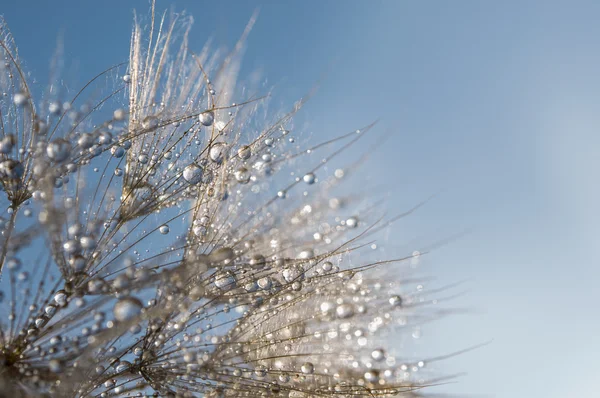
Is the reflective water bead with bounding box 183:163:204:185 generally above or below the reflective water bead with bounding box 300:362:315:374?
above

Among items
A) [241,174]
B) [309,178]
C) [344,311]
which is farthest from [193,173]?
[344,311]

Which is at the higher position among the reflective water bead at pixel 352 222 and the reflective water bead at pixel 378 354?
the reflective water bead at pixel 352 222

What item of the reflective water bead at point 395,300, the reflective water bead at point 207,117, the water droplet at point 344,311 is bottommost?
the water droplet at point 344,311

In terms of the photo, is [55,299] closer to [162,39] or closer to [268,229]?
[268,229]

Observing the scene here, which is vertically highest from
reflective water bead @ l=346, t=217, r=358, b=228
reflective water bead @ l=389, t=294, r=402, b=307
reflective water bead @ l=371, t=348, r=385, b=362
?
reflective water bead @ l=346, t=217, r=358, b=228

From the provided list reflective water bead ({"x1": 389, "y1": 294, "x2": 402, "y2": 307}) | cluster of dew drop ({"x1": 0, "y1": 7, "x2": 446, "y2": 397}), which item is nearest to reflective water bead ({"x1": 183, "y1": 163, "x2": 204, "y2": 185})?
cluster of dew drop ({"x1": 0, "y1": 7, "x2": 446, "y2": 397})

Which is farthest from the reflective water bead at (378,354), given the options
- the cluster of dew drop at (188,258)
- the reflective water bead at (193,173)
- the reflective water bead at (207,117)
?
the reflective water bead at (207,117)

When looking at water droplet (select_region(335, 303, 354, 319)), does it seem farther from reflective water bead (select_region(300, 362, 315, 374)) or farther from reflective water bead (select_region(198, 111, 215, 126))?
reflective water bead (select_region(198, 111, 215, 126))

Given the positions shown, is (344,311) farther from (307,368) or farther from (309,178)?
(309,178)

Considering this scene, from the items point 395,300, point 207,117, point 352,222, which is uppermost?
Result: point 207,117

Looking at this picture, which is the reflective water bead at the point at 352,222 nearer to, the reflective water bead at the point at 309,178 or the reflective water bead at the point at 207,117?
the reflective water bead at the point at 309,178

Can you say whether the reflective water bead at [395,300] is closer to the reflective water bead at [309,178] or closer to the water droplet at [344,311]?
the water droplet at [344,311]

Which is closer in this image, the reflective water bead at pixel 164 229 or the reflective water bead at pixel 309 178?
the reflective water bead at pixel 164 229
